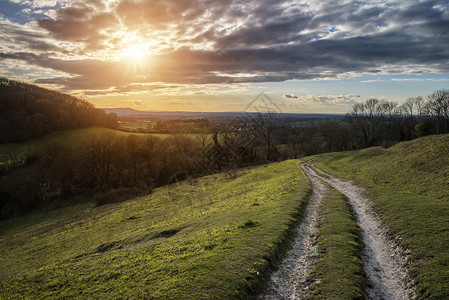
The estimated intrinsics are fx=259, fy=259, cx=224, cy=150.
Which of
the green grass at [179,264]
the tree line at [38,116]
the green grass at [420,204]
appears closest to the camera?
the green grass at [179,264]

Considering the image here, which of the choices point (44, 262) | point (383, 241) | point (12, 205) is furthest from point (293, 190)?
point (12, 205)

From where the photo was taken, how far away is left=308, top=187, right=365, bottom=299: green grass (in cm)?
953

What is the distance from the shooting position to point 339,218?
1689 centimetres

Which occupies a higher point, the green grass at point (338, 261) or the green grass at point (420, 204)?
the green grass at point (420, 204)

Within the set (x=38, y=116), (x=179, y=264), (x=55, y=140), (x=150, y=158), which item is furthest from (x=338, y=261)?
(x=38, y=116)

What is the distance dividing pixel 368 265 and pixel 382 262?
0.82 m

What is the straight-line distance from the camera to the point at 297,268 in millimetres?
11445

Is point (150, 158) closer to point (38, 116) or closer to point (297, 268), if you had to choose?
point (38, 116)

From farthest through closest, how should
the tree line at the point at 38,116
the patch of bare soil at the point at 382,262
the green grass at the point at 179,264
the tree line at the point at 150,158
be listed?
the tree line at the point at 38,116 < the tree line at the point at 150,158 < the green grass at the point at 179,264 < the patch of bare soil at the point at 382,262

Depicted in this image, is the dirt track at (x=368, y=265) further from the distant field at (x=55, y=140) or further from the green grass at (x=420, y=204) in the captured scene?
the distant field at (x=55, y=140)

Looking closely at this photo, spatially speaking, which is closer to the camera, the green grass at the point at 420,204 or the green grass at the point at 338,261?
the green grass at the point at 338,261

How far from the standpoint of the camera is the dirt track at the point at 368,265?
9.77 meters

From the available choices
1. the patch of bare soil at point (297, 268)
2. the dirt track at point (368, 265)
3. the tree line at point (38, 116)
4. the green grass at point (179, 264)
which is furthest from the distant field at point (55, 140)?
the dirt track at point (368, 265)

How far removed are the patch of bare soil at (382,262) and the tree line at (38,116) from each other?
10718 centimetres
